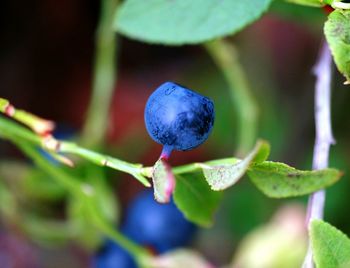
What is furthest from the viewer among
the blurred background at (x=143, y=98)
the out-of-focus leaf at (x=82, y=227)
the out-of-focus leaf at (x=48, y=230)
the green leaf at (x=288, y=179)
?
the blurred background at (x=143, y=98)

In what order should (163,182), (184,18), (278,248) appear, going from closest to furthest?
(163,182), (184,18), (278,248)

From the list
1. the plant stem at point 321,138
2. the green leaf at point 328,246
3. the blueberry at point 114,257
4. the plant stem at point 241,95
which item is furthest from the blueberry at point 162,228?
the green leaf at point 328,246

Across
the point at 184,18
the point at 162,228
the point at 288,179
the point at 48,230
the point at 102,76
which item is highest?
the point at 184,18

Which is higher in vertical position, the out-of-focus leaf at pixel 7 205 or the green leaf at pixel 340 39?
the green leaf at pixel 340 39

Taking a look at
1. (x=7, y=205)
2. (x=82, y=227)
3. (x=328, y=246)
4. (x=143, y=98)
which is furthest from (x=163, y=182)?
(x=143, y=98)

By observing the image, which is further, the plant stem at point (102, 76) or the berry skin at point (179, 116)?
the plant stem at point (102, 76)

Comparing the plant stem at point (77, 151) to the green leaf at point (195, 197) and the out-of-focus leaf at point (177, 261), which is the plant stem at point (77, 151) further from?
the out-of-focus leaf at point (177, 261)

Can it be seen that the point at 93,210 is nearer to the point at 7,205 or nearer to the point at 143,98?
the point at 7,205
